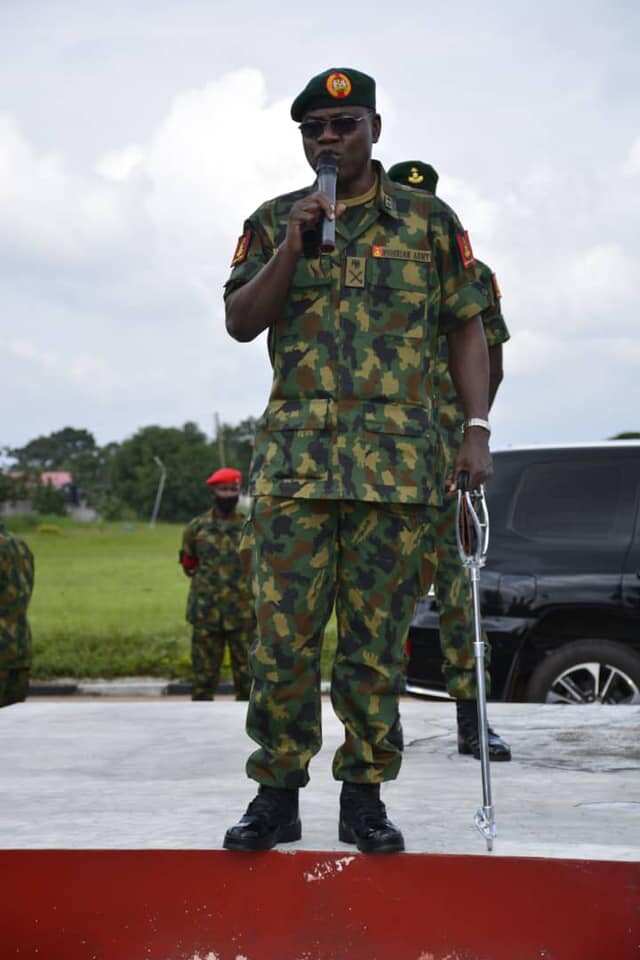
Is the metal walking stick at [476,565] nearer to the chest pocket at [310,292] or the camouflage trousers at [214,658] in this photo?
the chest pocket at [310,292]

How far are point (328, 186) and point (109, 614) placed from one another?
66.6 ft

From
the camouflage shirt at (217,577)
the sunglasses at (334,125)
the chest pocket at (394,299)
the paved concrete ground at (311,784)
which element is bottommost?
the paved concrete ground at (311,784)

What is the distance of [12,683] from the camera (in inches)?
340

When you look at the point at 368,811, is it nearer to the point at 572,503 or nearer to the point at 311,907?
the point at 311,907

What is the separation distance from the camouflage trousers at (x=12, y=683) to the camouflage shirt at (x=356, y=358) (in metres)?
5.10

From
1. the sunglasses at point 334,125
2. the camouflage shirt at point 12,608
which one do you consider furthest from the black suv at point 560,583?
the sunglasses at point 334,125

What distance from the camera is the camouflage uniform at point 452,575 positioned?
207 inches

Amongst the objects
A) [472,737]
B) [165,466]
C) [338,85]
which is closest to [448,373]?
[472,737]

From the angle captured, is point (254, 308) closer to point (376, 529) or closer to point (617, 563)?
point (376, 529)

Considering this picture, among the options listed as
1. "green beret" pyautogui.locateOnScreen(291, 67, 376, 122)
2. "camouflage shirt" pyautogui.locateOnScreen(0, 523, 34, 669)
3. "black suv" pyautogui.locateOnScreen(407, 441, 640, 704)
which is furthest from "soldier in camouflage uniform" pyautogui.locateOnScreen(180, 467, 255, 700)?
"green beret" pyautogui.locateOnScreen(291, 67, 376, 122)

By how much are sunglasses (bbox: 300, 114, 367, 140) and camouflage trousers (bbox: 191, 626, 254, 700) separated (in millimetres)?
7696

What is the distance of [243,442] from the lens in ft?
384

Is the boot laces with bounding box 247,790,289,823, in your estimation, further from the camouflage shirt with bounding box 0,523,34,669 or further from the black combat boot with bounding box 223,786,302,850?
the camouflage shirt with bounding box 0,523,34,669

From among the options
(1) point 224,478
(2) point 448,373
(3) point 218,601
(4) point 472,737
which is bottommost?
(4) point 472,737
